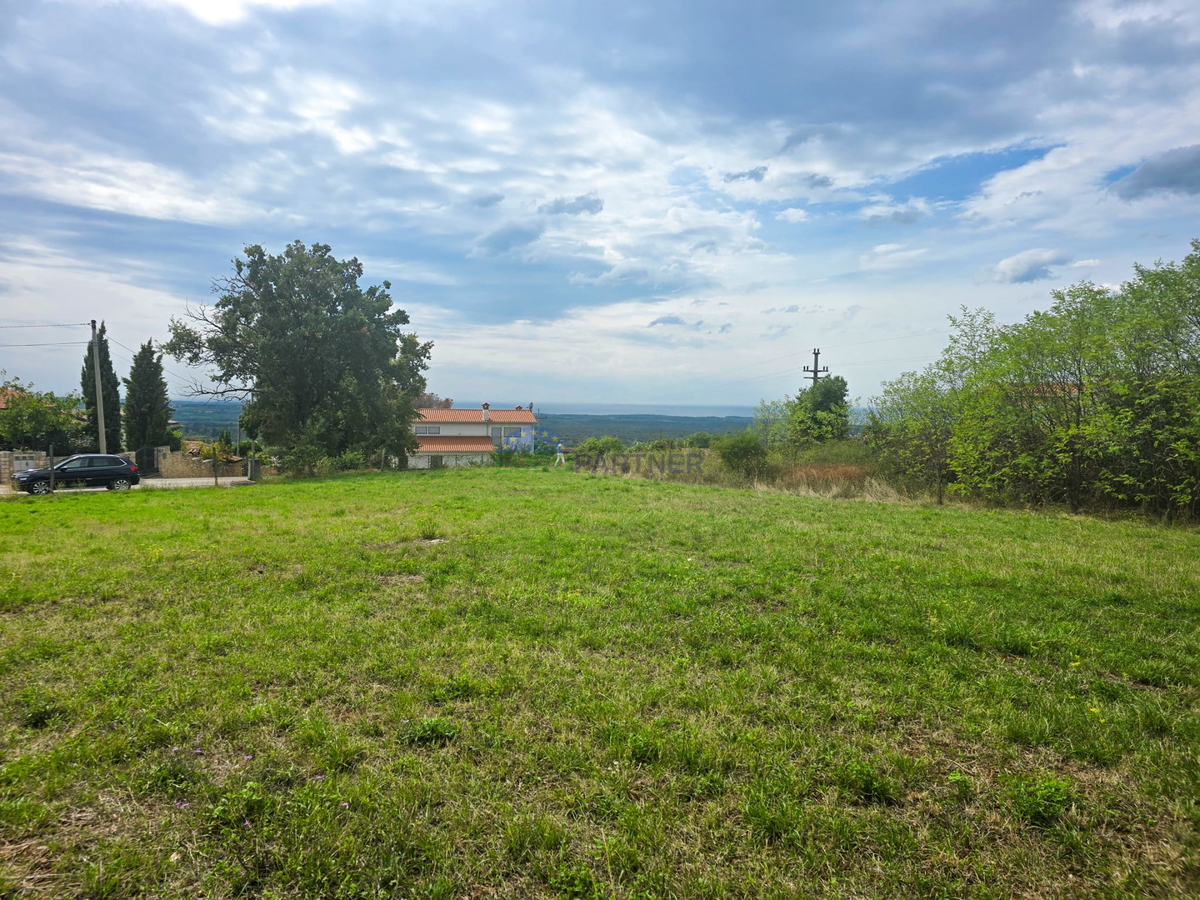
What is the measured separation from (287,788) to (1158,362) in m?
17.9

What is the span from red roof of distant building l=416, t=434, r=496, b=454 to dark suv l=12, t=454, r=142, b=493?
31.1 m

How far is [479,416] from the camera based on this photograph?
201 feet

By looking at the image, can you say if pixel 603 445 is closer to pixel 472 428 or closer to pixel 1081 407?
pixel 472 428

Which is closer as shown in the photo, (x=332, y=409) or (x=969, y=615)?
(x=969, y=615)

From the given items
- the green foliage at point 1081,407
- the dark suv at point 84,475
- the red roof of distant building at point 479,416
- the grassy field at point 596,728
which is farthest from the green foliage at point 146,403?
the green foliage at point 1081,407

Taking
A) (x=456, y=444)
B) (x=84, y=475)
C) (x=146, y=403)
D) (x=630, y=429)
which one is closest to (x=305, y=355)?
(x=84, y=475)

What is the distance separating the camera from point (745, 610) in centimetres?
590

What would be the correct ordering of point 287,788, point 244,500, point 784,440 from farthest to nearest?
point 784,440 < point 244,500 < point 287,788

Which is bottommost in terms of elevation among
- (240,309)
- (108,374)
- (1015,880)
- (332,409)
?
(1015,880)

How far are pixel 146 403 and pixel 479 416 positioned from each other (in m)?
31.2

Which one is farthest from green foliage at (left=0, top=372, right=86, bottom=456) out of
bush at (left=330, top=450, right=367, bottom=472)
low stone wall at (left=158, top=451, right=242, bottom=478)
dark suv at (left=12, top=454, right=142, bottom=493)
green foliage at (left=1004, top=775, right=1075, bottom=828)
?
green foliage at (left=1004, top=775, right=1075, bottom=828)

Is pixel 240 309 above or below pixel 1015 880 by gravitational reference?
above

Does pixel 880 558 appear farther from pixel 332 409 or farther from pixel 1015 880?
pixel 332 409

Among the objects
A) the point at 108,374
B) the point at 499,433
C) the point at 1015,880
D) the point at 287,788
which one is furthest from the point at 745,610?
the point at 499,433
